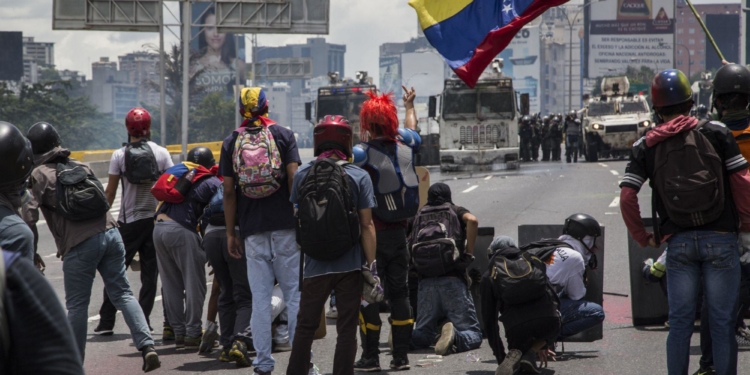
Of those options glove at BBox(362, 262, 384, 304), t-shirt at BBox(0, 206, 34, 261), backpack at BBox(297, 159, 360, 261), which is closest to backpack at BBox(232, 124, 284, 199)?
backpack at BBox(297, 159, 360, 261)

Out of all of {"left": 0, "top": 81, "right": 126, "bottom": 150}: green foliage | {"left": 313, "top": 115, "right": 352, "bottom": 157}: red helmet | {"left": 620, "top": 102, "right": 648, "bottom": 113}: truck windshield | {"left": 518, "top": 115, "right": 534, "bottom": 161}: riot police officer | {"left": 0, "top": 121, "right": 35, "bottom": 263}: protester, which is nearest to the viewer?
{"left": 0, "top": 121, "right": 35, "bottom": 263}: protester

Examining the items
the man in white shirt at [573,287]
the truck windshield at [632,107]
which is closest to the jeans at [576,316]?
the man in white shirt at [573,287]

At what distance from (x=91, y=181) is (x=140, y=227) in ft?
4.99

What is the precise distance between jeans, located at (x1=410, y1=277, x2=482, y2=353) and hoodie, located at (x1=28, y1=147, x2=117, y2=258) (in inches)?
86.2

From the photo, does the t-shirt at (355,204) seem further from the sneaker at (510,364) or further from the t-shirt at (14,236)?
the t-shirt at (14,236)

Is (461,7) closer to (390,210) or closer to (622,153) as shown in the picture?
(390,210)

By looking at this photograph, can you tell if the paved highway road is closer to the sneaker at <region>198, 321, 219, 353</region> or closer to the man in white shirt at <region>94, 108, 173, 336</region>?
the sneaker at <region>198, 321, 219, 353</region>

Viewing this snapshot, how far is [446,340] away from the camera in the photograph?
6754mm

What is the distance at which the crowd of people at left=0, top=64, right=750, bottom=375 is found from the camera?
16.1 feet

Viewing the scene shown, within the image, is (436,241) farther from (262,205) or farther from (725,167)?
(725,167)

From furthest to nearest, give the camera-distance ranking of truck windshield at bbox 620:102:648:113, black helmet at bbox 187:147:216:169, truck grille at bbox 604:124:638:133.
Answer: truck windshield at bbox 620:102:648:113 → truck grille at bbox 604:124:638:133 → black helmet at bbox 187:147:216:169

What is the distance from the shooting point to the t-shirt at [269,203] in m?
5.88

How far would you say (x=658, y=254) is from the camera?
7539 millimetres

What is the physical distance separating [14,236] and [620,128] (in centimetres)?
3269
